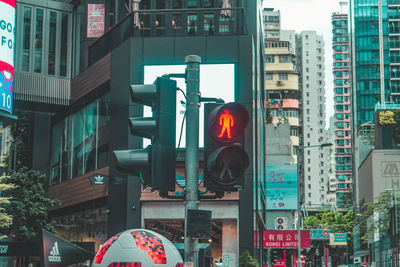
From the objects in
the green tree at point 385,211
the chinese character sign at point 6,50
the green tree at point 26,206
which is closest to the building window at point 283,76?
the green tree at point 385,211

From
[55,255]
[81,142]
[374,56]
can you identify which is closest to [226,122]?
[55,255]

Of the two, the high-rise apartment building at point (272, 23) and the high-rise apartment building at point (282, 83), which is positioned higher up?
the high-rise apartment building at point (272, 23)

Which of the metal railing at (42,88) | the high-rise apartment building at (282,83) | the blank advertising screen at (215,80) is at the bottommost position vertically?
the blank advertising screen at (215,80)

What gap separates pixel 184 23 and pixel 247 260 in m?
11.7

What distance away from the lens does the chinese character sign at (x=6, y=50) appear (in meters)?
35.2

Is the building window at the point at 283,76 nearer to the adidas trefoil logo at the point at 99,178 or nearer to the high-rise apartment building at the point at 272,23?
the high-rise apartment building at the point at 272,23

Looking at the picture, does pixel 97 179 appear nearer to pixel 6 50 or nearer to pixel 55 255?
pixel 6 50

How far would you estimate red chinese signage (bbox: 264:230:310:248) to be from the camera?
146 ft

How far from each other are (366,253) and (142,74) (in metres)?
67.4

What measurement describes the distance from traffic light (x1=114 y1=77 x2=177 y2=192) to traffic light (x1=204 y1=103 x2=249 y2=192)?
0.37 metres

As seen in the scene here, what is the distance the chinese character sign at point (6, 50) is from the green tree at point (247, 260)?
13839 mm

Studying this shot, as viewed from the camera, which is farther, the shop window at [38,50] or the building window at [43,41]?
the shop window at [38,50]

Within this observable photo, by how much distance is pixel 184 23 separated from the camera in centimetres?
3525

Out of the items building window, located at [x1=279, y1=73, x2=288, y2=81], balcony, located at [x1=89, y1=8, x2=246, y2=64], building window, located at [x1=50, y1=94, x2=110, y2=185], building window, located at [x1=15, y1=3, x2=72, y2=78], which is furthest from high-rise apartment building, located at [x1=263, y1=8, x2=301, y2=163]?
balcony, located at [x1=89, y1=8, x2=246, y2=64]
